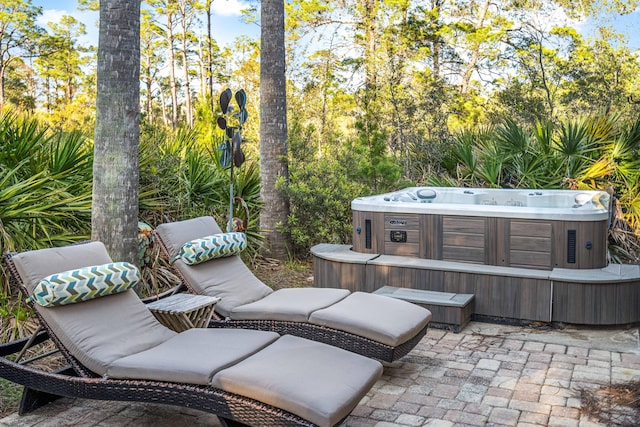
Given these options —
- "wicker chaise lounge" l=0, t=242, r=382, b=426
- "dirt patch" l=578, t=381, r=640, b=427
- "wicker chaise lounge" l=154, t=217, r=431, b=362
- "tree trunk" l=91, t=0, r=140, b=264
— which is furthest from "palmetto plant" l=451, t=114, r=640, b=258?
"wicker chaise lounge" l=0, t=242, r=382, b=426

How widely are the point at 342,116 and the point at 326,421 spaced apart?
50.7 feet

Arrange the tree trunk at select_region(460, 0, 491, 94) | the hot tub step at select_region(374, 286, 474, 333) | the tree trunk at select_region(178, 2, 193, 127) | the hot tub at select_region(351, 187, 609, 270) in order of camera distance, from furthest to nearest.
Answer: the tree trunk at select_region(178, 2, 193, 127)
the tree trunk at select_region(460, 0, 491, 94)
the hot tub at select_region(351, 187, 609, 270)
the hot tub step at select_region(374, 286, 474, 333)

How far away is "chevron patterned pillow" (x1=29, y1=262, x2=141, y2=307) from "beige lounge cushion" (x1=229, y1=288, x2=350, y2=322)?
0.82 meters

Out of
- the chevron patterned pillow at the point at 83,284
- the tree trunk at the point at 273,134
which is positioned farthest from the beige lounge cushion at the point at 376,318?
the tree trunk at the point at 273,134

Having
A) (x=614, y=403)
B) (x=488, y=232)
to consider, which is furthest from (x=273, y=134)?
(x=614, y=403)

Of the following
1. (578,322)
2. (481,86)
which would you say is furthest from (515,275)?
(481,86)

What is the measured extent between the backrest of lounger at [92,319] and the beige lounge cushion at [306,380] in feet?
2.59

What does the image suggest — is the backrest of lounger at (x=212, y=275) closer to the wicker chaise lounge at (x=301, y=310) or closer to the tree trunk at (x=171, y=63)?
the wicker chaise lounge at (x=301, y=310)

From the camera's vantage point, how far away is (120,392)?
9.59ft

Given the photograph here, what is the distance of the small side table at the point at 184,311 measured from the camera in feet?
12.0

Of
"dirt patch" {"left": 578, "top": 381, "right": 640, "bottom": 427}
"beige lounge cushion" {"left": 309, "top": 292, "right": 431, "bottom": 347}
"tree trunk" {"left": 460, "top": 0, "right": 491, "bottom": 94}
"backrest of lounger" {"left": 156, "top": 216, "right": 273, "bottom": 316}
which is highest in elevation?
"tree trunk" {"left": 460, "top": 0, "right": 491, "bottom": 94}

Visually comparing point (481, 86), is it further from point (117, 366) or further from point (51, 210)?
point (117, 366)

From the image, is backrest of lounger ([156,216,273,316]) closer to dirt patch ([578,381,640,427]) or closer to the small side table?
the small side table

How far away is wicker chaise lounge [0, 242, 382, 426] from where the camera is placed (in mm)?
2582
